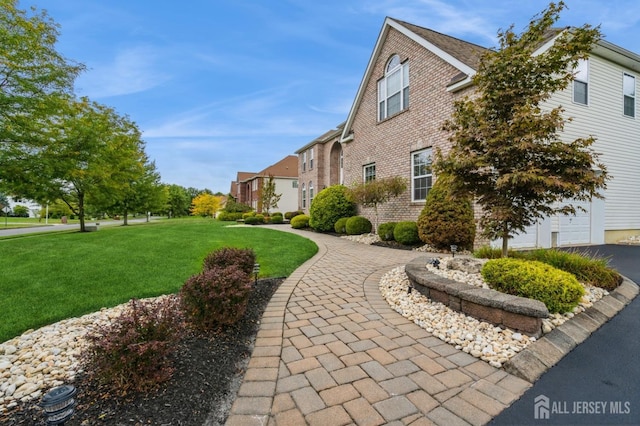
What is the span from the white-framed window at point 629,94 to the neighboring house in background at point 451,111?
0.11 ft

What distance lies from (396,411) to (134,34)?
10664 millimetres

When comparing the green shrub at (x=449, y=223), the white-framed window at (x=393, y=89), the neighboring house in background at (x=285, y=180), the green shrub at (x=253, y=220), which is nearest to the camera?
the green shrub at (x=449, y=223)

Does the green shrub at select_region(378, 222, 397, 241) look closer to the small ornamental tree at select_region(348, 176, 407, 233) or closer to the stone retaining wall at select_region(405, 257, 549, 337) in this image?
the small ornamental tree at select_region(348, 176, 407, 233)

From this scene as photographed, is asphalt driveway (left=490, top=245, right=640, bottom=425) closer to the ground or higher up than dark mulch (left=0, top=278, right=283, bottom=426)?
closer to the ground

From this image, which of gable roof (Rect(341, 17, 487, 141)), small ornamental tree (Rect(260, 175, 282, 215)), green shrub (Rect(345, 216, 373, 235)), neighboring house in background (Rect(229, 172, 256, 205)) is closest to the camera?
gable roof (Rect(341, 17, 487, 141))

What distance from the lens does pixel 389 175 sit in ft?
36.7

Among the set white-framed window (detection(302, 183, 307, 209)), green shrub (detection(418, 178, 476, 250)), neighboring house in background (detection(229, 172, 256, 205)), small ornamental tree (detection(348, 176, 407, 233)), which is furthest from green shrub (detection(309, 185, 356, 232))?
neighboring house in background (detection(229, 172, 256, 205))

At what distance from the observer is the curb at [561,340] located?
2.39 metres

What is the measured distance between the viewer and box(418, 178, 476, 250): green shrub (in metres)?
7.62

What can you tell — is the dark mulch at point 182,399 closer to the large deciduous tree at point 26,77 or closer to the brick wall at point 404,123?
the brick wall at point 404,123

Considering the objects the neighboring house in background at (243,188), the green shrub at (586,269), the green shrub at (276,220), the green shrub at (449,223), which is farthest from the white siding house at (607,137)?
the neighboring house in background at (243,188)

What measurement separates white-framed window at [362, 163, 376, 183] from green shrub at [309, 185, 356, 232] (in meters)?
1.13

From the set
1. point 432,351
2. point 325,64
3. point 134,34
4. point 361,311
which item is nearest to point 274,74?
point 325,64

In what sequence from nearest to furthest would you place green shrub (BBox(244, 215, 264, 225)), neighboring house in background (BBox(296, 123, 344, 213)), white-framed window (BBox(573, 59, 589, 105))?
white-framed window (BBox(573, 59, 589, 105))
neighboring house in background (BBox(296, 123, 344, 213))
green shrub (BBox(244, 215, 264, 225))
